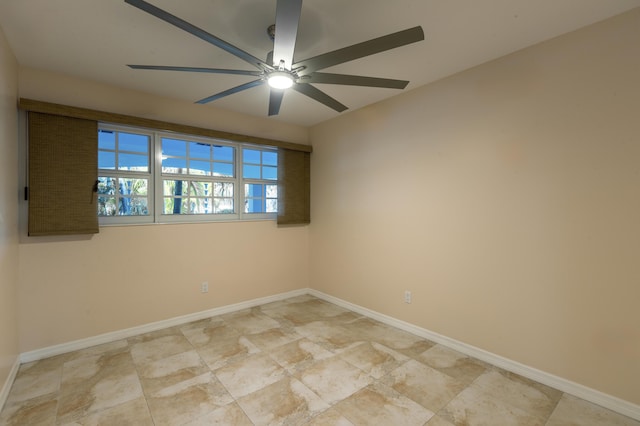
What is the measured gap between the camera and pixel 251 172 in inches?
159

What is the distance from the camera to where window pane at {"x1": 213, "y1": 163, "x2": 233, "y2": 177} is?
3.68 metres

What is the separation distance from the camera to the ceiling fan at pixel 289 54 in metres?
1.29

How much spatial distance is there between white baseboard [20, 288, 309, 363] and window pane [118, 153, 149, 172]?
1658mm

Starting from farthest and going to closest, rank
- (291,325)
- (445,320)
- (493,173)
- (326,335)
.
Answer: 1. (291,325)
2. (326,335)
3. (445,320)
4. (493,173)

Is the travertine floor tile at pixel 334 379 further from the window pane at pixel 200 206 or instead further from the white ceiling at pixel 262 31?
the white ceiling at pixel 262 31

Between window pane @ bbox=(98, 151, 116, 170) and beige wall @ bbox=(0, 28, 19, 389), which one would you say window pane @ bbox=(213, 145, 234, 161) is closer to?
window pane @ bbox=(98, 151, 116, 170)

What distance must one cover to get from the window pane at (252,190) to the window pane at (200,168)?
546 millimetres

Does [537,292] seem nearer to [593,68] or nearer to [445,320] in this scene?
[445,320]

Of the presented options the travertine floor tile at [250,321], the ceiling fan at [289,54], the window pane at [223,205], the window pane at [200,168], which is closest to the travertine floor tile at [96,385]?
the travertine floor tile at [250,321]

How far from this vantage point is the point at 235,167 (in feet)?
12.6

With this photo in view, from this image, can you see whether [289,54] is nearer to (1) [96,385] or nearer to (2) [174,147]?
(2) [174,147]

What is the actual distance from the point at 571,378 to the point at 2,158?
14.0ft

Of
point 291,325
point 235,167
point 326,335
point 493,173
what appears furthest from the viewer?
point 235,167

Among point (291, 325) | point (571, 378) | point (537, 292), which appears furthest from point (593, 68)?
point (291, 325)
